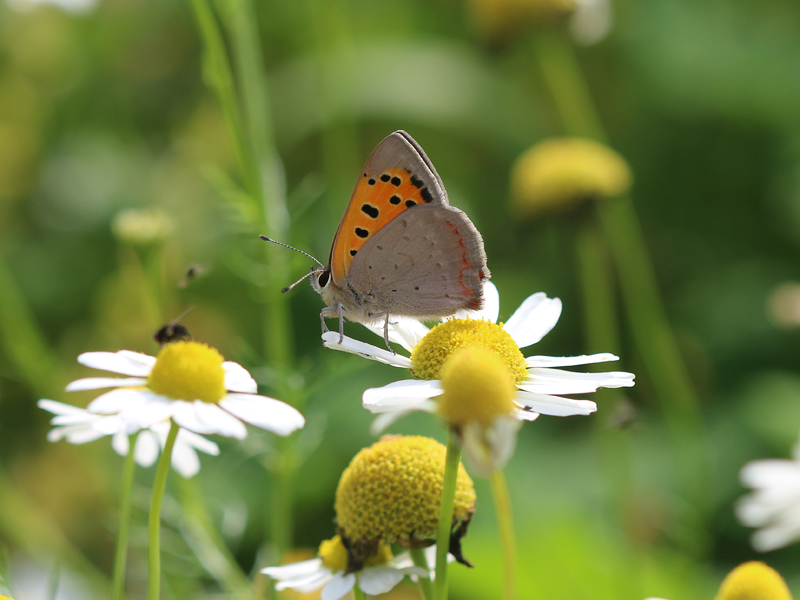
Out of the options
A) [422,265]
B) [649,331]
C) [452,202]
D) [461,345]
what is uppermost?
[452,202]

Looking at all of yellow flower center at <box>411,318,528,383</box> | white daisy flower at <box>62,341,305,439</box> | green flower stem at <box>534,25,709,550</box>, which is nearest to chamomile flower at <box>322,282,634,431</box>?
yellow flower center at <box>411,318,528,383</box>

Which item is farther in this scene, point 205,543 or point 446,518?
point 205,543

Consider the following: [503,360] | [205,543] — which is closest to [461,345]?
[503,360]

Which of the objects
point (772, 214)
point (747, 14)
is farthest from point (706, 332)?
point (747, 14)

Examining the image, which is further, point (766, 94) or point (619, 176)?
point (766, 94)

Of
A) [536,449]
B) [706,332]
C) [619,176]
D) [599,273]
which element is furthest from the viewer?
[706,332]

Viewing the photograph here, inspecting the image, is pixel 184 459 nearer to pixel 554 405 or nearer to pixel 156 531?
Answer: pixel 156 531

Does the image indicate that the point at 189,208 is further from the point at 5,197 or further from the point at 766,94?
the point at 766,94
